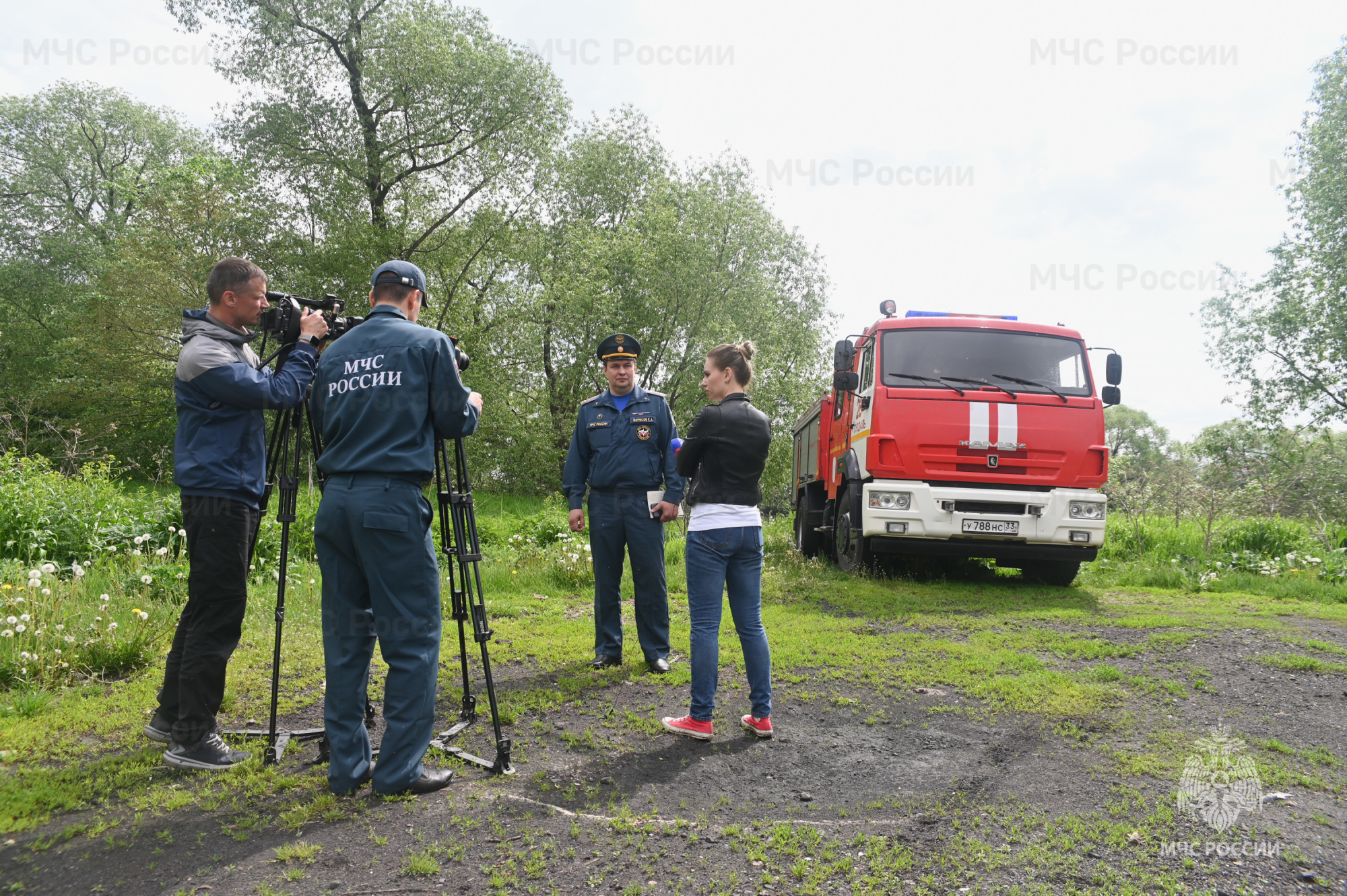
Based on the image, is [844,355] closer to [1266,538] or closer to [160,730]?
[160,730]

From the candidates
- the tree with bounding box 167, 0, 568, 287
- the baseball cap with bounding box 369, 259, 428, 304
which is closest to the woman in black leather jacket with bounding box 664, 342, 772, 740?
the baseball cap with bounding box 369, 259, 428, 304

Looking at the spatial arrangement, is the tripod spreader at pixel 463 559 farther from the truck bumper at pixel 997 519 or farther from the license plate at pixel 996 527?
the license plate at pixel 996 527

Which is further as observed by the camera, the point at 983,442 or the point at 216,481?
the point at 983,442

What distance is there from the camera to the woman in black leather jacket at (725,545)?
405 centimetres

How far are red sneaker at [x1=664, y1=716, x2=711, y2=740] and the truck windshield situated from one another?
5138 mm

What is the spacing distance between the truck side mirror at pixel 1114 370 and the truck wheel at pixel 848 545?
299cm

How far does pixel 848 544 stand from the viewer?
9.33 m

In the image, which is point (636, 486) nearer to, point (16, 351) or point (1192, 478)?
point (1192, 478)

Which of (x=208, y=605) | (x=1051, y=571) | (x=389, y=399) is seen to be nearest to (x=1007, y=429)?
(x=1051, y=571)

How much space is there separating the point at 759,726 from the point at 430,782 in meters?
1.68

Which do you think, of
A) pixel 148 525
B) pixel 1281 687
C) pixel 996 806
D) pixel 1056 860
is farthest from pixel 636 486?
pixel 148 525

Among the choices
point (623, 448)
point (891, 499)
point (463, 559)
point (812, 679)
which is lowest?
→ point (812, 679)

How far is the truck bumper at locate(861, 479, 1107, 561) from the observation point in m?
7.96

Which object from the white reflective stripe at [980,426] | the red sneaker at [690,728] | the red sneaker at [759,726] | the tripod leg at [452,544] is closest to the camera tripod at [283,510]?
the tripod leg at [452,544]
